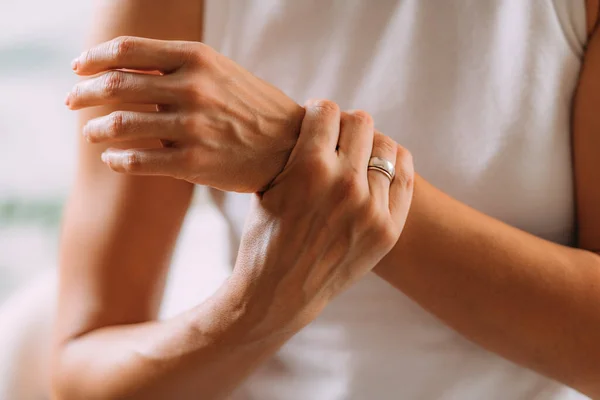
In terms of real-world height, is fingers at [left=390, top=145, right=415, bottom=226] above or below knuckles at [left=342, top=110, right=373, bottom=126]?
below

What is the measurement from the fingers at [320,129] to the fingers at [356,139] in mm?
12

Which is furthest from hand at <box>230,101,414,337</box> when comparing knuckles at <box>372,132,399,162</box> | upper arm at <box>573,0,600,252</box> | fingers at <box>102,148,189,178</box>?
upper arm at <box>573,0,600,252</box>

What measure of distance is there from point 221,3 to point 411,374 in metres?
0.58

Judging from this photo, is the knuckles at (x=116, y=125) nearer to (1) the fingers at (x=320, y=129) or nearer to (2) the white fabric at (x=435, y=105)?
(1) the fingers at (x=320, y=129)

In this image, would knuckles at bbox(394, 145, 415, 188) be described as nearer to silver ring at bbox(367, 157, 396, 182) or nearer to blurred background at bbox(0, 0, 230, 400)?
silver ring at bbox(367, 157, 396, 182)

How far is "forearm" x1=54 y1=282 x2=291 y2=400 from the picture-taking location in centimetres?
67

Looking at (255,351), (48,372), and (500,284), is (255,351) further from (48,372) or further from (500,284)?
(48,372)

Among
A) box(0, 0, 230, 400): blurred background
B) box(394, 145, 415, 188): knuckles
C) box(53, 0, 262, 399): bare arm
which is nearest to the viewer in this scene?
box(394, 145, 415, 188): knuckles

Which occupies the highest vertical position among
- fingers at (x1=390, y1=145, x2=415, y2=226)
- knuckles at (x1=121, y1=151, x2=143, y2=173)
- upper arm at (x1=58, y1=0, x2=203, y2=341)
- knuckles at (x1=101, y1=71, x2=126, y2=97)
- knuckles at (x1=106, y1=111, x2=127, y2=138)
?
knuckles at (x1=101, y1=71, x2=126, y2=97)

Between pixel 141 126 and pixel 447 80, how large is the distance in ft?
1.42

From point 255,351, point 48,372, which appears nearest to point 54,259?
point 48,372

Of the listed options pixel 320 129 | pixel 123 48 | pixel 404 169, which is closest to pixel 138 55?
pixel 123 48

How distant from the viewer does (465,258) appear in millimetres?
→ 684

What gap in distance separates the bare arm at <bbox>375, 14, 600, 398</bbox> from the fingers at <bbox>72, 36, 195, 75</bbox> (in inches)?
12.4
